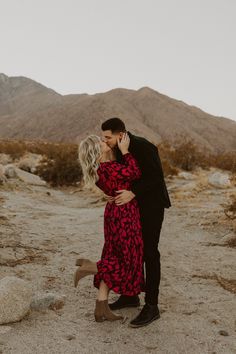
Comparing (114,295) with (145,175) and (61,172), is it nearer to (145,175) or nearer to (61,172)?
(145,175)

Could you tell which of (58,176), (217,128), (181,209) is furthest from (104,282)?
(217,128)

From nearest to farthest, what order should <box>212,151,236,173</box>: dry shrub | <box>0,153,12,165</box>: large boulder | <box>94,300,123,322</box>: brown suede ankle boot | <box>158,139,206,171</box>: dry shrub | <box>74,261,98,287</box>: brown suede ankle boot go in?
<box>94,300,123,322</box>: brown suede ankle boot, <box>74,261,98,287</box>: brown suede ankle boot, <box>158,139,206,171</box>: dry shrub, <box>212,151,236,173</box>: dry shrub, <box>0,153,12,165</box>: large boulder

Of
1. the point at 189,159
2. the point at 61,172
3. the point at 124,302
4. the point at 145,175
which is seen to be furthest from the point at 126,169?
the point at 189,159

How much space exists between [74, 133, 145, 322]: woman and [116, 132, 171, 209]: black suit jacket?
2.1 inches

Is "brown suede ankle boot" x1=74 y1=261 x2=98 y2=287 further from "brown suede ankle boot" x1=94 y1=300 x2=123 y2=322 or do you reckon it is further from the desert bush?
the desert bush

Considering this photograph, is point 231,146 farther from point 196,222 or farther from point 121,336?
point 121,336

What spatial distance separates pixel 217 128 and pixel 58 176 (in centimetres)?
8220

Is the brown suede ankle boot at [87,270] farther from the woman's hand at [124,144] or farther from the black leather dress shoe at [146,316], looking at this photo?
the woman's hand at [124,144]

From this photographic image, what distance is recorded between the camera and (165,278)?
18.8 feet

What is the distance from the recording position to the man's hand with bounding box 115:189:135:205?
13.5 feet

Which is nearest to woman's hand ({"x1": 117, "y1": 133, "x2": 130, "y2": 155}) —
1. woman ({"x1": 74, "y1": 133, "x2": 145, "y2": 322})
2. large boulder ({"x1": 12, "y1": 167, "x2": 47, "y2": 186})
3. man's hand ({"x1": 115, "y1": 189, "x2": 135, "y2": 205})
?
woman ({"x1": 74, "y1": 133, "x2": 145, "y2": 322})

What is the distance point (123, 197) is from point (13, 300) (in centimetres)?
126

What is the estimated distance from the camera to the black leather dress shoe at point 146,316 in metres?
4.16

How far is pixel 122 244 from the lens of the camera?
420 cm
